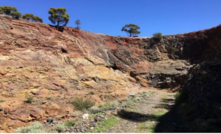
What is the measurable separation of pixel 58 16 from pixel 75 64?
994 cm

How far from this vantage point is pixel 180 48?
3416cm

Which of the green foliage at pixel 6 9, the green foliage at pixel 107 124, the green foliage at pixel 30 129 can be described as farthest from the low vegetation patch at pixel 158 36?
the green foliage at pixel 30 129

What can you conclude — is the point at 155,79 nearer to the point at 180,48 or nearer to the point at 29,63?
the point at 180,48

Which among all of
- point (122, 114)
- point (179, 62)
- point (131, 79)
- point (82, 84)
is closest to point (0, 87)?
point (82, 84)

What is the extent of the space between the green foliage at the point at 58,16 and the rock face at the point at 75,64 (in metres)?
1.83

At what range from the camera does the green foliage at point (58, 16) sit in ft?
89.3

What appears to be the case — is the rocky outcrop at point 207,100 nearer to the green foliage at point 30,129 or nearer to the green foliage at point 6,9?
the green foliage at point 30,129

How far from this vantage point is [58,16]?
27.3 metres

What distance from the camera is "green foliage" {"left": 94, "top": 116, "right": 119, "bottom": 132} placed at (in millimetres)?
6891

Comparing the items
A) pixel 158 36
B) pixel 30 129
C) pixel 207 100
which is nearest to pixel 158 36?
pixel 158 36

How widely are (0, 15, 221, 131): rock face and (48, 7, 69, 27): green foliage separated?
1.83m

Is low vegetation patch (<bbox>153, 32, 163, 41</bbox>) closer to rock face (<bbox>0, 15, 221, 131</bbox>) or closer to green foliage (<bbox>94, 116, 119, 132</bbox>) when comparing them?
rock face (<bbox>0, 15, 221, 131</bbox>)

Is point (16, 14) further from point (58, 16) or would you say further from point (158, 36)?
point (158, 36)

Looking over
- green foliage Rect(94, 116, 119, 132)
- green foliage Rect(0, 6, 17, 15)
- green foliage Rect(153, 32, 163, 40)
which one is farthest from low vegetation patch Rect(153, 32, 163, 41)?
green foliage Rect(94, 116, 119, 132)
